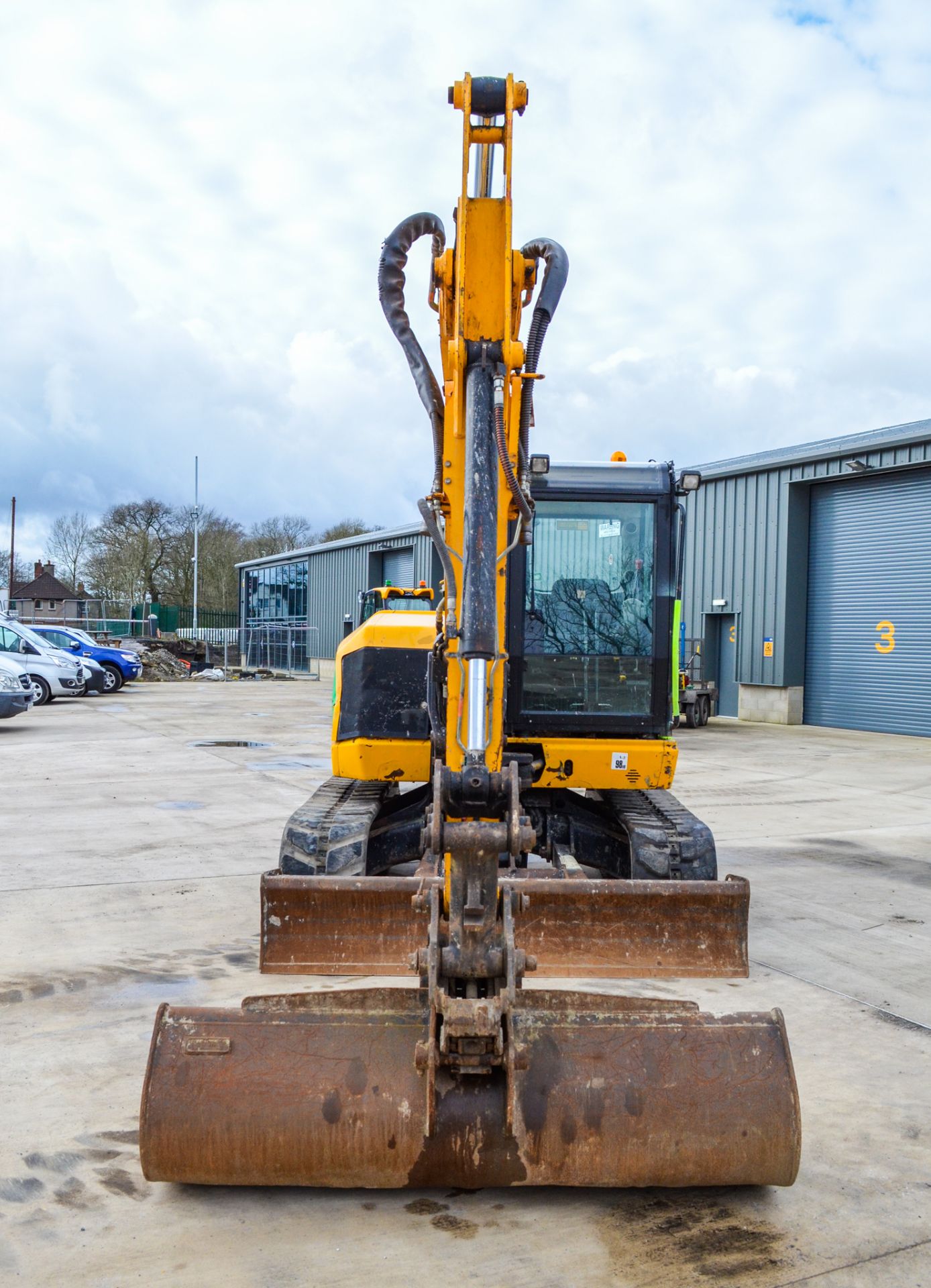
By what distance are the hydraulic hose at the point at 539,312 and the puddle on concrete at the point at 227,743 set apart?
13169mm

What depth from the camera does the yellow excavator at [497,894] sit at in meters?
3.29

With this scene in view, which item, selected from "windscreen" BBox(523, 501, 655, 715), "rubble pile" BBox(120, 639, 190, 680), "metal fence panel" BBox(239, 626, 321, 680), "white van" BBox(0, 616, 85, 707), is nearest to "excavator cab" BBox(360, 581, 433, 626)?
"windscreen" BBox(523, 501, 655, 715)

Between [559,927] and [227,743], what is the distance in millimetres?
12986

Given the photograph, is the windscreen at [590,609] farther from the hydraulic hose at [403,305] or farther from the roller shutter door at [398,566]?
the roller shutter door at [398,566]

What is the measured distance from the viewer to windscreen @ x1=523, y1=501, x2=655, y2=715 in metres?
6.79

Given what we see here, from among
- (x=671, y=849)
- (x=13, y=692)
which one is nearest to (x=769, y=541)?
(x=13, y=692)

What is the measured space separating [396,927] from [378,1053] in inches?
64.9

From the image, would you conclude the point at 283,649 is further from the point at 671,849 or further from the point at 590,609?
the point at 671,849

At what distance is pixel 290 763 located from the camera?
49.0 ft

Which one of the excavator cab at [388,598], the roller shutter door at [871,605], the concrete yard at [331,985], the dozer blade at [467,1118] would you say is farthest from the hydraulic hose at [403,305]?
the roller shutter door at [871,605]

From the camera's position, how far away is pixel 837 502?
2311 centimetres

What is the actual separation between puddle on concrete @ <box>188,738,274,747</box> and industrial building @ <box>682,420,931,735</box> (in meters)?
11.7

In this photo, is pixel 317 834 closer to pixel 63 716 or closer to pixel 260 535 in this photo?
pixel 63 716

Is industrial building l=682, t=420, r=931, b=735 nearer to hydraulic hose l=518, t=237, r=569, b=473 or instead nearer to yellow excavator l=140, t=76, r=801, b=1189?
yellow excavator l=140, t=76, r=801, b=1189
